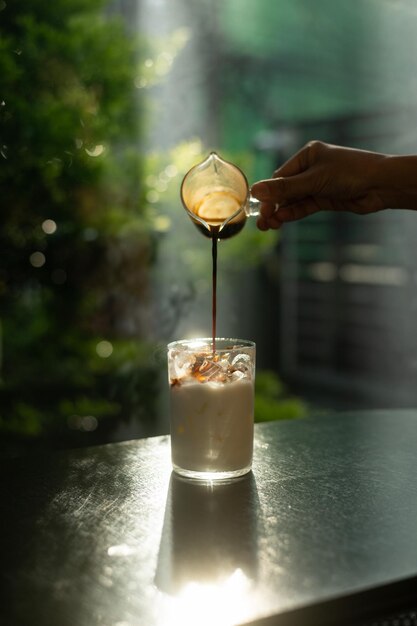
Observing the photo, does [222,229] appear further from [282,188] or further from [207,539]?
[207,539]

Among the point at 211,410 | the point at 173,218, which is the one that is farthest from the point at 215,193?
the point at 173,218

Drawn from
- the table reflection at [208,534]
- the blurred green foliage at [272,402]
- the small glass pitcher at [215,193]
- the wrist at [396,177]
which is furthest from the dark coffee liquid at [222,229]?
the blurred green foliage at [272,402]

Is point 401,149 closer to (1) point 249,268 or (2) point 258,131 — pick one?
(2) point 258,131

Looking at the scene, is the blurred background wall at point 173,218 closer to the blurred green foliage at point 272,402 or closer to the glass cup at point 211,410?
the blurred green foliage at point 272,402

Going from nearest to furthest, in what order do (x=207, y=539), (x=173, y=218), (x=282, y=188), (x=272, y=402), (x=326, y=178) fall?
1. (x=207, y=539)
2. (x=282, y=188)
3. (x=326, y=178)
4. (x=173, y=218)
5. (x=272, y=402)

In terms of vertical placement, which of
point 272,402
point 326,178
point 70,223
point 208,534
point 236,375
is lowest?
point 272,402

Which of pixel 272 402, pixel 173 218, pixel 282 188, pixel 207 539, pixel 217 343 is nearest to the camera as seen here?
pixel 207 539

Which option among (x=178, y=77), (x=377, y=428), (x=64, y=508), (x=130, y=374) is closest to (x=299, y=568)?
(x=64, y=508)
